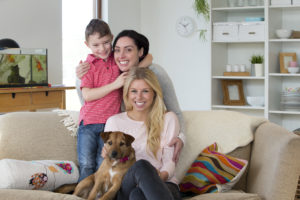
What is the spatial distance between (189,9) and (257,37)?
112 cm

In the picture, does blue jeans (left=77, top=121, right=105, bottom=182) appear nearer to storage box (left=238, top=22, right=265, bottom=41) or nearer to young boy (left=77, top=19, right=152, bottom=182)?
young boy (left=77, top=19, right=152, bottom=182)

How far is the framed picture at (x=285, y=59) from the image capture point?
5172 millimetres

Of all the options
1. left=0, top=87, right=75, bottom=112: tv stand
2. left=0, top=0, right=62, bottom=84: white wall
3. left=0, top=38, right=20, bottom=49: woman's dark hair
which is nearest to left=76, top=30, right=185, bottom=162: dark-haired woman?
left=0, top=87, right=75, bottom=112: tv stand

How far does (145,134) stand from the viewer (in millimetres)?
2449

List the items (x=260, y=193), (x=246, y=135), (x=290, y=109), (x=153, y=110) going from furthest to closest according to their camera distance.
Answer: (x=290, y=109) → (x=246, y=135) → (x=153, y=110) → (x=260, y=193)

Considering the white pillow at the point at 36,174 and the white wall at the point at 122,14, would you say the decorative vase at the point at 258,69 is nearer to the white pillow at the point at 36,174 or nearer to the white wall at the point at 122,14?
the white wall at the point at 122,14

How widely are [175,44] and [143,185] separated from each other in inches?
165

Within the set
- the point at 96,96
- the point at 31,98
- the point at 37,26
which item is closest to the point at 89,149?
the point at 96,96

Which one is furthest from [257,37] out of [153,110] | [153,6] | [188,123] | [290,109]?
[153,110]

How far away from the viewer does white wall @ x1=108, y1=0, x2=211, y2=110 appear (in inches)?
231

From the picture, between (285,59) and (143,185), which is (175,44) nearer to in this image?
(285,59)

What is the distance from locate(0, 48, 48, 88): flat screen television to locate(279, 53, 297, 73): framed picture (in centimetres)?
263

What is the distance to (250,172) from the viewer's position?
8.31ft

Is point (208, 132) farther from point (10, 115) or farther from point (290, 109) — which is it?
point (290, 109)
